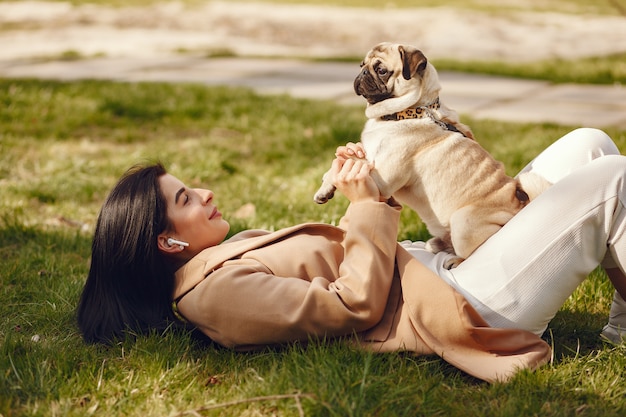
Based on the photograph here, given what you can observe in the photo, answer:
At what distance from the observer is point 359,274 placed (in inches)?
93.0

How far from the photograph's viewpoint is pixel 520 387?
2291 mm

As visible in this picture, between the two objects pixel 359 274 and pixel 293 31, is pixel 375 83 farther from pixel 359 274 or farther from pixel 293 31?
pixel 293 31

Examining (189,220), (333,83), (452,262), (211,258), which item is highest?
(189,220)

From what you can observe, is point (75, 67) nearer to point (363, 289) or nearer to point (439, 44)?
point (439, 44)

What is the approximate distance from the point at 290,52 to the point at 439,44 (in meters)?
2.40

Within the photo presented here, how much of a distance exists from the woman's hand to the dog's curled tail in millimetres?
552

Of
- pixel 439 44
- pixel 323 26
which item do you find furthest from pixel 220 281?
pixel 323 26

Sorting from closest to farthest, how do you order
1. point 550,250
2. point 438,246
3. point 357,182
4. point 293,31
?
point 550,250 → point 357,182 → point 438,246 → point 293,31

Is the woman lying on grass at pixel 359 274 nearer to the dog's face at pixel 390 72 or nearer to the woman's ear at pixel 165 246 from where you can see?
the woman's ear at pixel 165 246

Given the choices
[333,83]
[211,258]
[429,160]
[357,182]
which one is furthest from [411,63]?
[333,83]

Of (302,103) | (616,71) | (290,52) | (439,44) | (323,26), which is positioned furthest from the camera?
(323,26)

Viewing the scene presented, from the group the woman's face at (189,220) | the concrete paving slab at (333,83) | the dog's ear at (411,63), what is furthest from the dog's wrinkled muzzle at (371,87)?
the concrete paving slab at (333,83)

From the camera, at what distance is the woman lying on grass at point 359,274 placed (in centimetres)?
231

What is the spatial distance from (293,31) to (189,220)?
10872 mm
